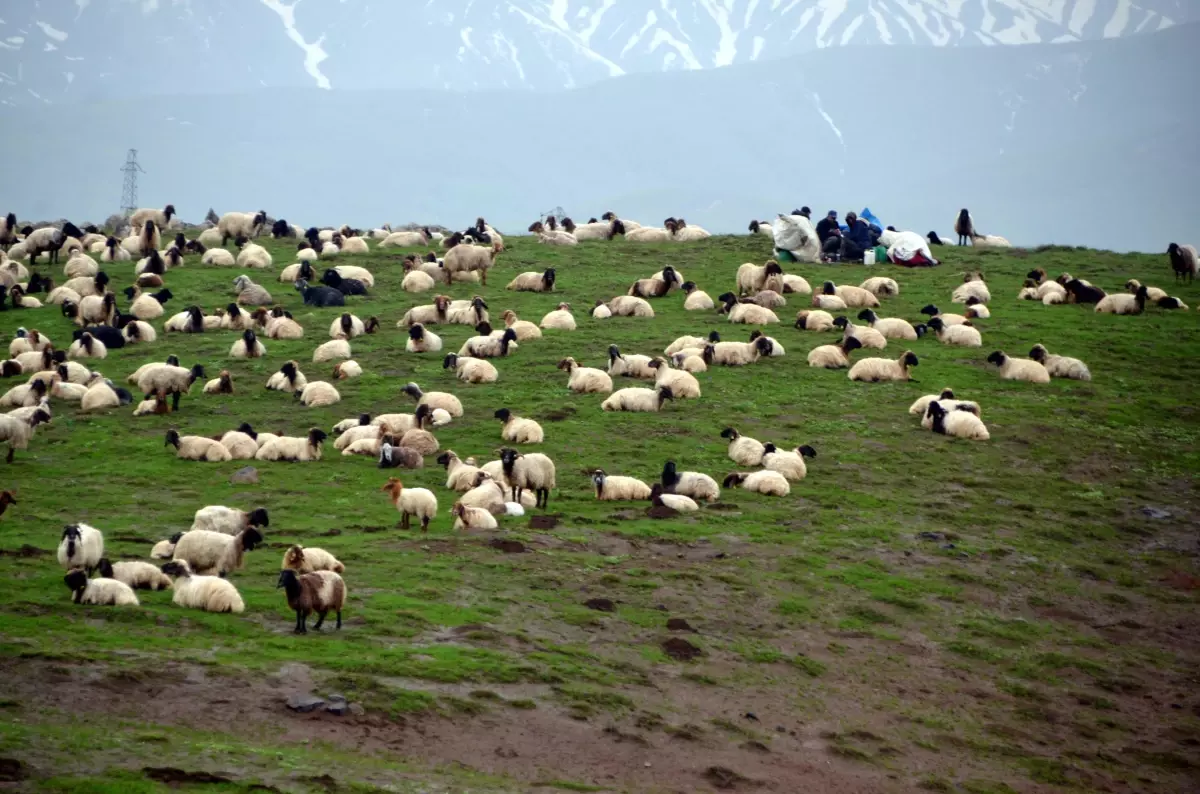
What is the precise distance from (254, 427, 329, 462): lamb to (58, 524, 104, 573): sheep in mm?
8213

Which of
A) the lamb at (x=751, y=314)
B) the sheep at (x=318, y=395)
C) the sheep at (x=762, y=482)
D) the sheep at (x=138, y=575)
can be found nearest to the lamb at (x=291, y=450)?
the sheep at (x=318, y=395)

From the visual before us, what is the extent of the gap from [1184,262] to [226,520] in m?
35.2

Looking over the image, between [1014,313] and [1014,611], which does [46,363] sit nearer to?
[1014,611]

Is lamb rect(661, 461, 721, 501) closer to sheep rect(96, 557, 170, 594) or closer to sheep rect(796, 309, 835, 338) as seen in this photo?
sheep rect(96, 557, 170, 594)

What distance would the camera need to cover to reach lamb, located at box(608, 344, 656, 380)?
112ft

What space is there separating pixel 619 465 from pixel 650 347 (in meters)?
10.0

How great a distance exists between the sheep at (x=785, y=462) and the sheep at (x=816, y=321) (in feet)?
40.0

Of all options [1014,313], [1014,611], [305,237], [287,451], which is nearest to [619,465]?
[287,451]

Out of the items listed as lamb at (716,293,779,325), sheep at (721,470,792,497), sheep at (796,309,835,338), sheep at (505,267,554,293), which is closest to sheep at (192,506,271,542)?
sheep at (721,470,792,497)

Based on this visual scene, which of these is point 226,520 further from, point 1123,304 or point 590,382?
point 1123,304

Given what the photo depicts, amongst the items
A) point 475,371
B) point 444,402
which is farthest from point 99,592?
point 475,371

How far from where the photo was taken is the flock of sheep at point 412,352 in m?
20.1

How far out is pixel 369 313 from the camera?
41.2 m

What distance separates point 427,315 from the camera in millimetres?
39844
